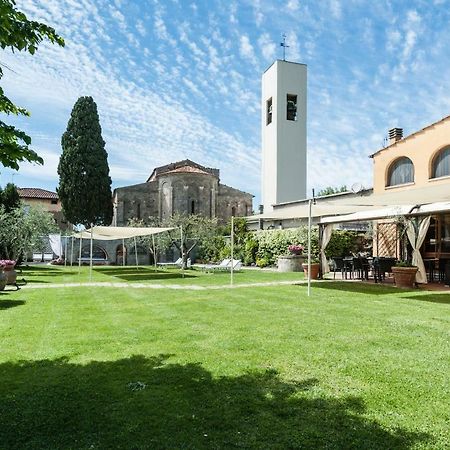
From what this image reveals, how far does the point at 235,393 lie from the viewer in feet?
12.2

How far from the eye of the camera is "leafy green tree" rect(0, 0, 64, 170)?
3.27 metres

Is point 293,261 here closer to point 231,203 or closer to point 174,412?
point 174,412

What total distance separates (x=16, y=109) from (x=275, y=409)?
3525mm

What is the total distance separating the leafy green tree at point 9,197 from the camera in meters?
25.2

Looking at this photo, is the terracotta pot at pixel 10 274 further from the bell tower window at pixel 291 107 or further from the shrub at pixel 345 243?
the bell tower window at pixel 291 107

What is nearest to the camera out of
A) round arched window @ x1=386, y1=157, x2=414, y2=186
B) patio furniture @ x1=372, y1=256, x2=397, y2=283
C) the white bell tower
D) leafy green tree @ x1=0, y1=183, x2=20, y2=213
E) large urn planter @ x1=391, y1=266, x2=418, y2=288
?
large urn planter @ x1=391, y1=266, x2=418, y2=288

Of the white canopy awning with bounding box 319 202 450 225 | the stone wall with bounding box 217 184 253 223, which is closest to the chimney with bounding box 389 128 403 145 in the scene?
the white canopy awning with bounding box 319 202 450 225

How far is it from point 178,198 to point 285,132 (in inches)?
480

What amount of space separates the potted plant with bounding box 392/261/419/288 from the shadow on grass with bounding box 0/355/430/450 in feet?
30.3

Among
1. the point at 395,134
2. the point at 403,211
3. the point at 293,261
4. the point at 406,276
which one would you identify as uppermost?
the point at 395,134

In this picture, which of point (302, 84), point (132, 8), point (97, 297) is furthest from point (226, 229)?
point (132, 8)

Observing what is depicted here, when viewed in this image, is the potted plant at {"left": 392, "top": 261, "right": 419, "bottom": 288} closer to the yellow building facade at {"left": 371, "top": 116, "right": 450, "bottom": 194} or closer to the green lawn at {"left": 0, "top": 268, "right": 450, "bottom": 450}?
the green lawn at {"left": 0, "top": 268, "right": 450, "bottom": 450}

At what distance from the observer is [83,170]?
3294 centimetres

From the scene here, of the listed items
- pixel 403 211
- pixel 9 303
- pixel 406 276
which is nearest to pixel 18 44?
pixel 9 303
